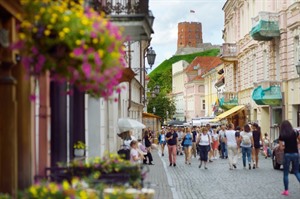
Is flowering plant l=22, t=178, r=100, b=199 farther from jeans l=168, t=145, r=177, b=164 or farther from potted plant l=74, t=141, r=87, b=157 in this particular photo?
jeans l=168, t=145, r=177, b=164

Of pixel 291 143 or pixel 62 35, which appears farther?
pixel 291 143

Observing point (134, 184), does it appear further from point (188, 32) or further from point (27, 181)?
point (188, 32)

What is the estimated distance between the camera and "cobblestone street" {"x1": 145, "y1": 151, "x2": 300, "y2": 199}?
16781 mm

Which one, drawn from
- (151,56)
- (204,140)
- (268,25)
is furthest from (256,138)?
(268,25)

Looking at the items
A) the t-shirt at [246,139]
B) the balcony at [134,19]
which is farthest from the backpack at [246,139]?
the balcony at [134,19]

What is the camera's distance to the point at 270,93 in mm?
39344

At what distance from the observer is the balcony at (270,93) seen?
3881 centimetres

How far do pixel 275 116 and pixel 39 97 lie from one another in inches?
1304

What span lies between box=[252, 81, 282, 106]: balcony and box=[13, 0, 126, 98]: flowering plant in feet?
107

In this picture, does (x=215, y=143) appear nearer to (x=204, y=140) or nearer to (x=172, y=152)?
(x=172, y=152)

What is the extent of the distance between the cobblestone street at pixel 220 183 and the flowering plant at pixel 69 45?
678 cm

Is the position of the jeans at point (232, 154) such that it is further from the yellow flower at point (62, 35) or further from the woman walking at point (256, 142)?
the yellow flower at point (62, 35)

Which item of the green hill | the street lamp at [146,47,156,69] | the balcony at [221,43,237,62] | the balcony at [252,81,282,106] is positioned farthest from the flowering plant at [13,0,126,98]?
the green hill

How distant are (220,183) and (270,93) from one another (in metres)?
19.9
